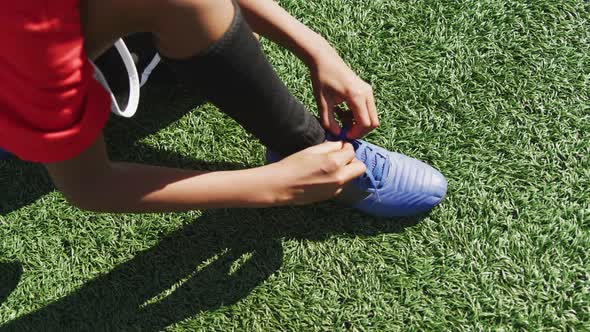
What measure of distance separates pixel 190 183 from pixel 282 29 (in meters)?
0.44

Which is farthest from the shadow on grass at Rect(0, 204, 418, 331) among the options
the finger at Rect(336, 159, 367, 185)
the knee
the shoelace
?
the knee

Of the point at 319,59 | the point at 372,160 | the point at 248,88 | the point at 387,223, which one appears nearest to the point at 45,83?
the point at 248,88

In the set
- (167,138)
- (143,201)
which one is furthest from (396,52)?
(143,201)

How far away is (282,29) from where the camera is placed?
53.4 inches

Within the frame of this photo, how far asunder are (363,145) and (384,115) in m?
0.20

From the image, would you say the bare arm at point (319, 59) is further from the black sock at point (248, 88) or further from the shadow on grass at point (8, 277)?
the shadow on grass at point (8, 277)

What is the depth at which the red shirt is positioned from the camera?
0.87 meters

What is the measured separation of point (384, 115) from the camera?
1728 millimetres

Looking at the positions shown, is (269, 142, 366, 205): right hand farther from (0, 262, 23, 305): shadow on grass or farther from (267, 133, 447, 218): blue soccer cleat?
(0, 262, 23, 305): shadow on grass

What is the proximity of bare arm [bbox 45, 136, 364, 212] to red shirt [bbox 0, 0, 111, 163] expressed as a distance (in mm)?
73

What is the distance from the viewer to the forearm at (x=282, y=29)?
134 centimetres

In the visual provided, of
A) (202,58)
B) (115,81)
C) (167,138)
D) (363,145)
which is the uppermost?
(202,58)

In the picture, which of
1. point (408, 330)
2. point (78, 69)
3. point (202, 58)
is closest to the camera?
point (78, 69)

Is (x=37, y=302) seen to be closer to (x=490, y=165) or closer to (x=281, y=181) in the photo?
(x=281, y=181)
